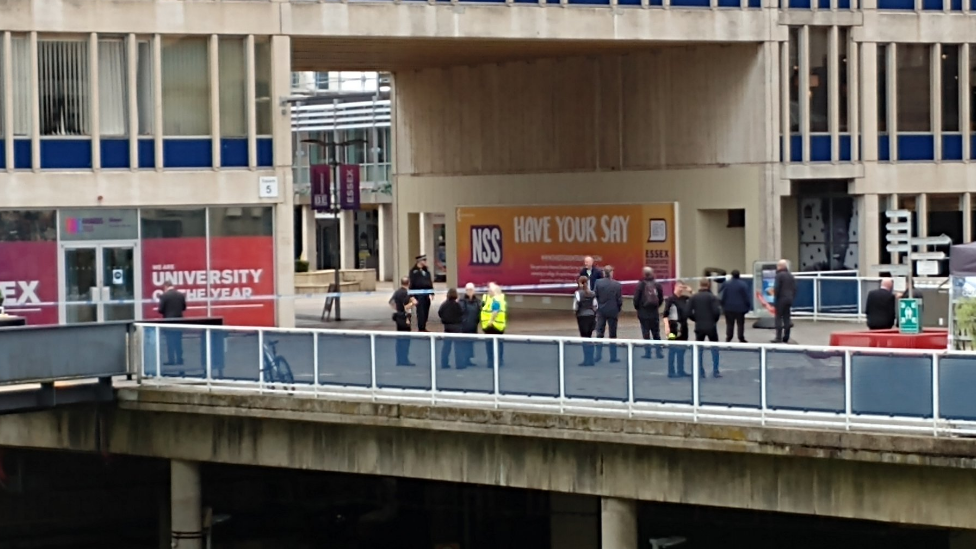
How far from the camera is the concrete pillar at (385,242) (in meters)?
78.1

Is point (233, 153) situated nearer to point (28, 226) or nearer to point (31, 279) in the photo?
point (28, 226)

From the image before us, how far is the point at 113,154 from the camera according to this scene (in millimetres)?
36344

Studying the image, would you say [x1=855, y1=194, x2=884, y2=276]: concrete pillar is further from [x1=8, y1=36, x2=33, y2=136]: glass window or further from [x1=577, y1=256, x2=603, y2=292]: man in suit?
[x1=8, y1=36, x2=33, y2=136]: glass window

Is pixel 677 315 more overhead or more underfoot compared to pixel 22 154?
more underfoot

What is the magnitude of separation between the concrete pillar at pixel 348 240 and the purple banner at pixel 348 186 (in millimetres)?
29889

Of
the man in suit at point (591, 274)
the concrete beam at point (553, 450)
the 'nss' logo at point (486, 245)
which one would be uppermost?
the 'nss' logo at point (486, 245)

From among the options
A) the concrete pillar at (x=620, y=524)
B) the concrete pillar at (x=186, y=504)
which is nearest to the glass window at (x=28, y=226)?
the concrete pillar at (x=186, y=504)

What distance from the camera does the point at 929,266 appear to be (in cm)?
2761

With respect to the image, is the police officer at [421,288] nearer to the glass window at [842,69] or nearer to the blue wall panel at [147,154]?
the blue wall panel at [147,154]

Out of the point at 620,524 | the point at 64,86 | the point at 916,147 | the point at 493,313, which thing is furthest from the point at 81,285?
the point at 916,147

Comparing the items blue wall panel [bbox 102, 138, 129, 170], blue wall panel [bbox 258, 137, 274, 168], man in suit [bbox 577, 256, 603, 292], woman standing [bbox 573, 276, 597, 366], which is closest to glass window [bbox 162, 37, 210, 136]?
blue wall panel [bbox 102, 138, 129, 170]

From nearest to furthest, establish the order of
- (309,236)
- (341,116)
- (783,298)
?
(783,298) < (341,116) < (309,236)

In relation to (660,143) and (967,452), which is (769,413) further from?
(660,143)

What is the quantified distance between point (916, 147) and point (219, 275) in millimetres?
18025
